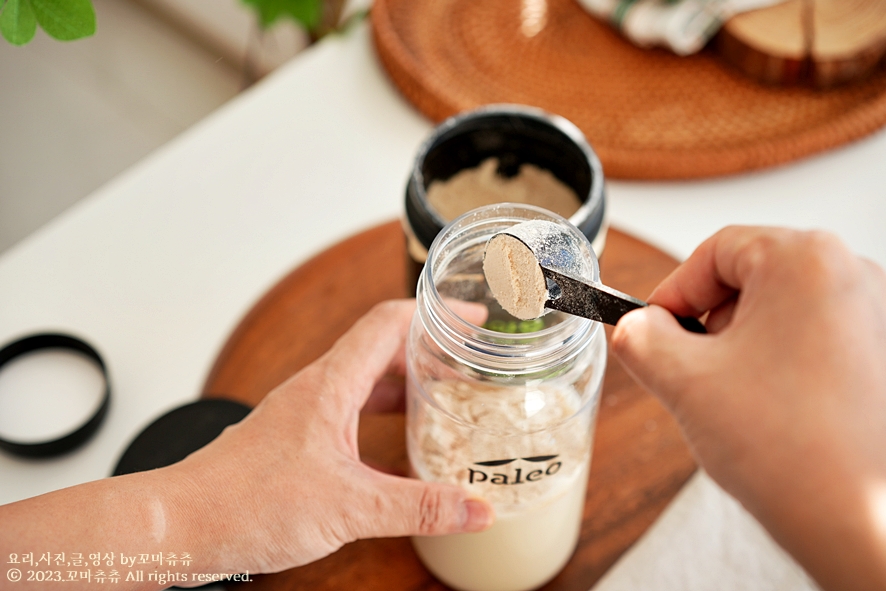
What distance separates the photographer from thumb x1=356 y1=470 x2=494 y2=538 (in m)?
0.45

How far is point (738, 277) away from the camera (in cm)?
37

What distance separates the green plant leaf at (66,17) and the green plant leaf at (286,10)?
0.77m

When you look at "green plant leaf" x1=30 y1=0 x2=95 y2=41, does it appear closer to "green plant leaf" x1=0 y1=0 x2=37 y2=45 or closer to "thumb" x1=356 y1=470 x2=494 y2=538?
"green plant leaf" x1=0 y1=0 x2=37 y2=45

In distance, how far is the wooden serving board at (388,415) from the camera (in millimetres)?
578

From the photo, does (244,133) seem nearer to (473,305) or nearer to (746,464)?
(473,305)

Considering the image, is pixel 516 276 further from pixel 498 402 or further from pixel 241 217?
pixel 241 217

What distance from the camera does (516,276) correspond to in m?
0.38

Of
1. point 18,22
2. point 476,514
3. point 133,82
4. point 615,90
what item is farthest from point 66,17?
point 133,82

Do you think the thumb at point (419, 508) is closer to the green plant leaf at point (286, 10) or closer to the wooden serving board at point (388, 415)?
the wooden serving board at point (388, 415)

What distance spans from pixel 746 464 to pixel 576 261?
13 centimetres

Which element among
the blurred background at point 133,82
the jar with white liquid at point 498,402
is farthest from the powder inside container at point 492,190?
the blurred background at point 133,82

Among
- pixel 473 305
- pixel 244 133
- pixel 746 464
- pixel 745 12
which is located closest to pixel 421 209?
pixel 473 305

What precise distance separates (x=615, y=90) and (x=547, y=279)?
23.7 inches

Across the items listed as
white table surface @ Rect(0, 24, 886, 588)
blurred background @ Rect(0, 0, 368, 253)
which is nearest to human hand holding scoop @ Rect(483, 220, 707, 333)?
white table surface @ Rect(0, 24, 886, 588)
